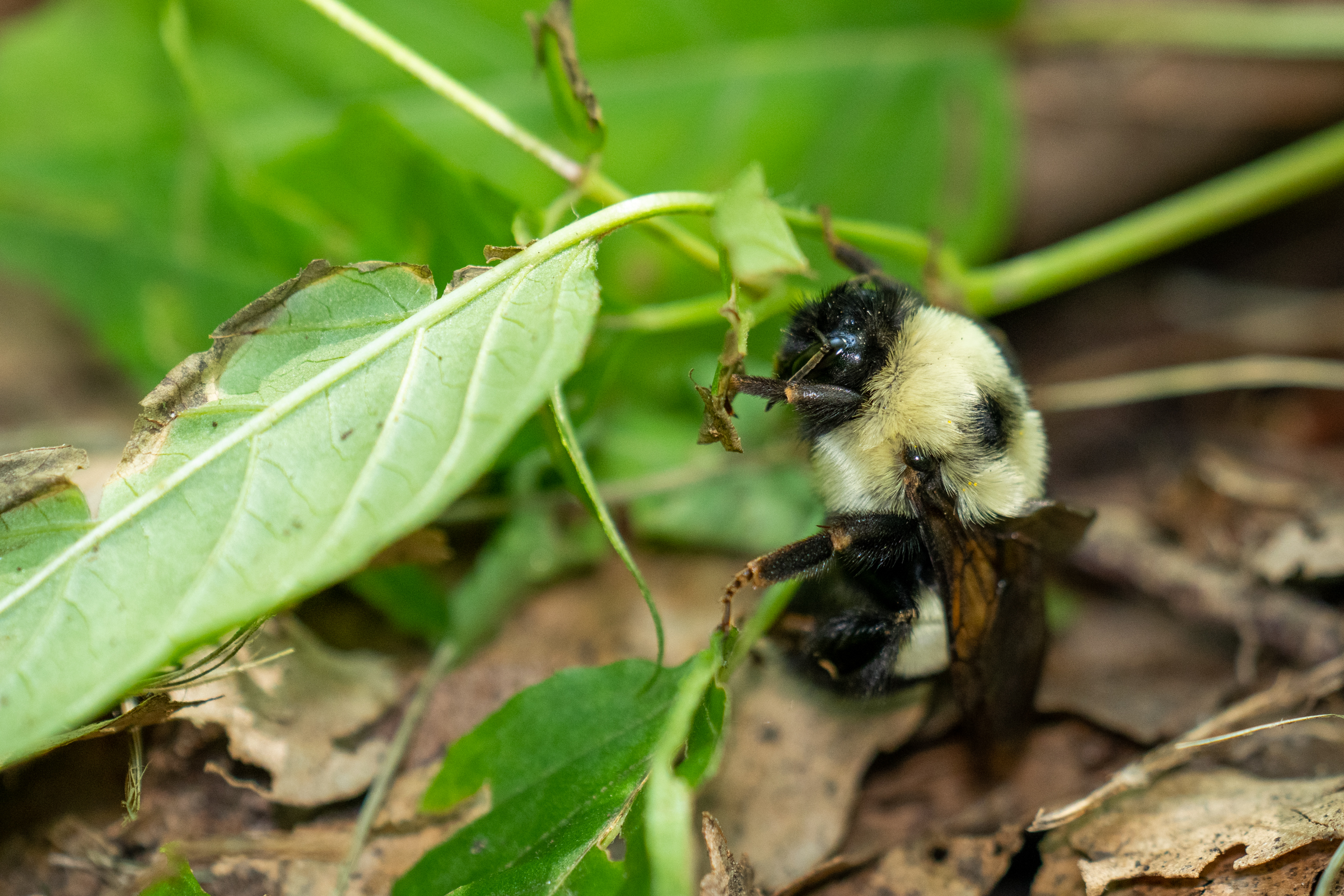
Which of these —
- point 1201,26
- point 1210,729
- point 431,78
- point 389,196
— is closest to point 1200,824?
point 1210,729

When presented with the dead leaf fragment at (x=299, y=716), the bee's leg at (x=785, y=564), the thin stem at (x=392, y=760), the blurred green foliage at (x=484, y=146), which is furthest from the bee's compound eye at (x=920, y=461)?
the dead leaf fragment at (x=299, y=716)

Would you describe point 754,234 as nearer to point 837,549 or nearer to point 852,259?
point 837,549

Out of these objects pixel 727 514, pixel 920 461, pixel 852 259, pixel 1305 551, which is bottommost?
pixel 1305 551

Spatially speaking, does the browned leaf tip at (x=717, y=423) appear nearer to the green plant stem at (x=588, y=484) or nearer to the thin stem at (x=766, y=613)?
the green plant stem at (x=588, y=484)

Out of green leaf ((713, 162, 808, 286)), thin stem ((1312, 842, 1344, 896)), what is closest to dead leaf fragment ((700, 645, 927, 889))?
thin stem ((1312, 842, 1344, 896))

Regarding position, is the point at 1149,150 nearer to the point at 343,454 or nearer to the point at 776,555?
the point at 776,555
